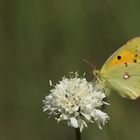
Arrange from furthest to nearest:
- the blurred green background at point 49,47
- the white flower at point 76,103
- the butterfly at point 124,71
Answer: the blurred green background at point 49,47
the butterfly at point 124,71
the white flower at point 76,103

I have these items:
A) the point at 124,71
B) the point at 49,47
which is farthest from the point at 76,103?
the point at 49,47

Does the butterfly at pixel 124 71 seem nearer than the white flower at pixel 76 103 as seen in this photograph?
No

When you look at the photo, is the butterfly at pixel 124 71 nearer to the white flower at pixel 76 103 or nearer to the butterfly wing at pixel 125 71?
Result: the butterfly wing at pixel 125 71

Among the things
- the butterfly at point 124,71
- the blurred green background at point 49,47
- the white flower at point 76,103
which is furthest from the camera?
the blurred green background at point 49,47

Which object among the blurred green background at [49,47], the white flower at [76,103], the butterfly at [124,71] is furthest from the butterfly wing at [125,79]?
the blurred green background at [49,47]

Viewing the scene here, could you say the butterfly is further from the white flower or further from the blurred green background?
the blurred green background

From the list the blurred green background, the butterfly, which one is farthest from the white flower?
the blurred green background

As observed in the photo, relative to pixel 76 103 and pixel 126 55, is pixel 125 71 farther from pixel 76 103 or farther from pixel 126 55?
pixel 76 103
